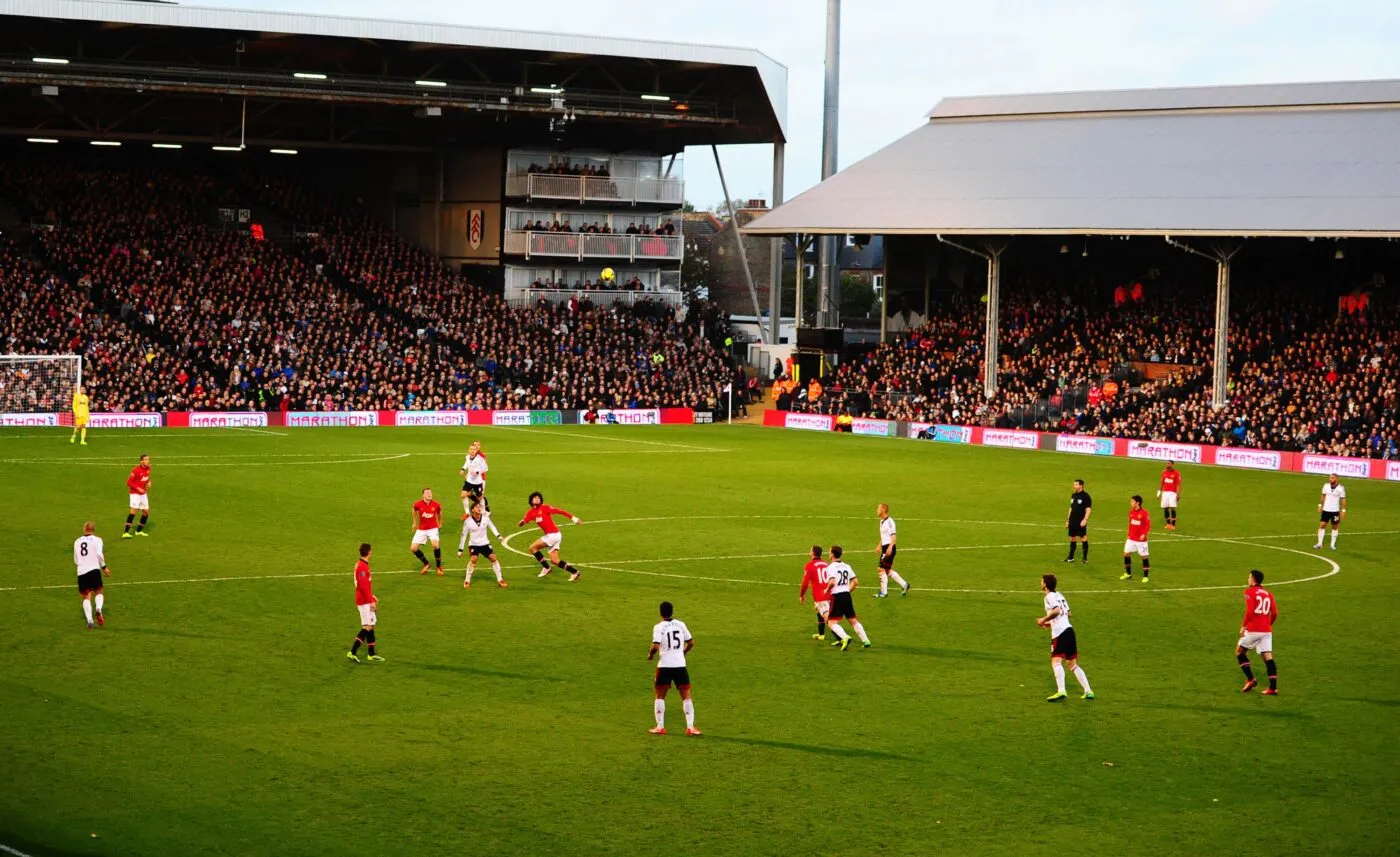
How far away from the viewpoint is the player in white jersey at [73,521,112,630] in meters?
24.1

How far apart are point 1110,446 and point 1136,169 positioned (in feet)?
39.9

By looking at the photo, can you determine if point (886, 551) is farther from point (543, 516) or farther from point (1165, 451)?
point (1165, 451)

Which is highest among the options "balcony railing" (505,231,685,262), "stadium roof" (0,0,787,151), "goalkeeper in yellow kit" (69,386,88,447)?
"stadium roof" (0,0,787,151)

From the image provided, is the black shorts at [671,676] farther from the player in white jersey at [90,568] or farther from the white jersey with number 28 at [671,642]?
the player in white jersey at [90,568]

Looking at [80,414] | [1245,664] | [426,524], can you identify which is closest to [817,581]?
[1245,664]

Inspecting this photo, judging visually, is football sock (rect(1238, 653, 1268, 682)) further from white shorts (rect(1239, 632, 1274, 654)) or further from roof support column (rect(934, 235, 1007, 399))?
roof support column (rect(934, 235, 1007, 399))

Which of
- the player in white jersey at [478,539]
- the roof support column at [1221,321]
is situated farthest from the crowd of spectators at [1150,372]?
the player in white jersey at [478,539]

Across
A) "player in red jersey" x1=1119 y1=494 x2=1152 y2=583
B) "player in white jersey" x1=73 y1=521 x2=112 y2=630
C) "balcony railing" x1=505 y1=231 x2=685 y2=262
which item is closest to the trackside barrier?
"balcony railing" x1=505 y1=231 x2=685 y2=262

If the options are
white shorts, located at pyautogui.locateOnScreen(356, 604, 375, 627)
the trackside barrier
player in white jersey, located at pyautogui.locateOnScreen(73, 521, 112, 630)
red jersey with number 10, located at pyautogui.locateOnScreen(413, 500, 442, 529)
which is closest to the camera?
white shorts, located at pyautogui.locateOnScreen(356, 604, 375, 627)

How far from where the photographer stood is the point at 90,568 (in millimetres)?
24344

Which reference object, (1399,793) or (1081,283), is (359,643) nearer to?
(1399,793)

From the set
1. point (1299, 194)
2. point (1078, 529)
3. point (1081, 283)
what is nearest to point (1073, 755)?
point (1078, 529)

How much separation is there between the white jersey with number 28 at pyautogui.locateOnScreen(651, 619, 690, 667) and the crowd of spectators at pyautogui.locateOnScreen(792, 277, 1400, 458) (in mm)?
40053

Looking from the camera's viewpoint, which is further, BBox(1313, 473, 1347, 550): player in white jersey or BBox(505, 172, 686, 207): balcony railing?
BBox(505, 172, 686, 207): balcony railing
